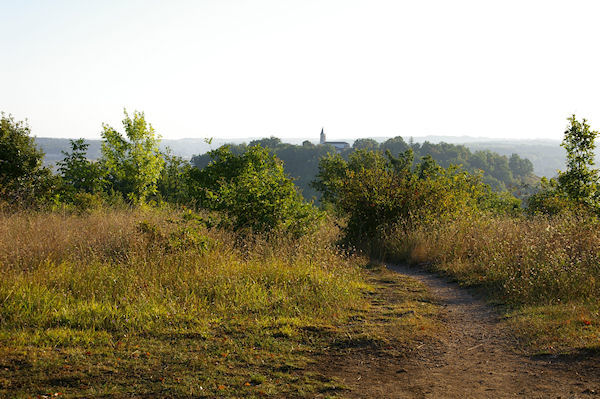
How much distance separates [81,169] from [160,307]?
56.4 feet

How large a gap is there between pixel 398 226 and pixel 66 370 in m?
10.1

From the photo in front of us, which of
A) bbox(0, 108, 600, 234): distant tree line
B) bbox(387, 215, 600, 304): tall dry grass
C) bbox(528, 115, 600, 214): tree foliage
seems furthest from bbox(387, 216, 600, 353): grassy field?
bbox(528, 115, 600, 214): tree foliage

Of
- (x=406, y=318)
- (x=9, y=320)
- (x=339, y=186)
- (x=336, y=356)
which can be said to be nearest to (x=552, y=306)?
(x=406, y=318)

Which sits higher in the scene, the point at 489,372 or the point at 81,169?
the point at 81,169

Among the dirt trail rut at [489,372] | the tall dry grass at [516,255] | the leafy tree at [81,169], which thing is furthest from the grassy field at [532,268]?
the leafy tree at [81,169]

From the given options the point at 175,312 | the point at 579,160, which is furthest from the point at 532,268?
the point at 579,160

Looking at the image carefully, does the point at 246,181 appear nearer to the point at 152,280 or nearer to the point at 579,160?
the point at 152,280

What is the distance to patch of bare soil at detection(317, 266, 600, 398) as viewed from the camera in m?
4.12

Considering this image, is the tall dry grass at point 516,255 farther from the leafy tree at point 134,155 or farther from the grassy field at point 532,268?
the leafy tree at point 134,155

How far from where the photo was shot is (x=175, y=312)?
5.73 meters

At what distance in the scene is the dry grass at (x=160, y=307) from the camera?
4141mm

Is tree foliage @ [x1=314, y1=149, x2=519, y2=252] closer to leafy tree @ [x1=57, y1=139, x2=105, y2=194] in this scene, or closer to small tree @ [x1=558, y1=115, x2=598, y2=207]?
small tree @ [x1=558, y1=115, x2=598, y2=207]

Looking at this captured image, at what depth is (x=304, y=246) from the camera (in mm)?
8922

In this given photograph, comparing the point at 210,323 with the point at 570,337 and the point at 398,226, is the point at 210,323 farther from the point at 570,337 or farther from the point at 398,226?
the point at 398,226
